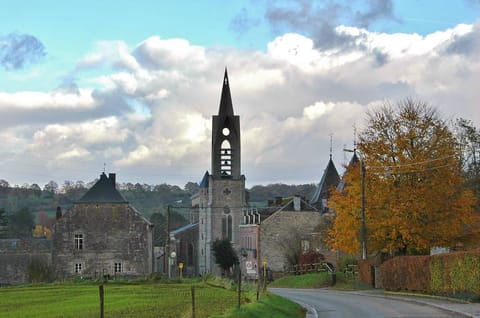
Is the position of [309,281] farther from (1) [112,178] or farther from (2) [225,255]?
(2) [225,255]

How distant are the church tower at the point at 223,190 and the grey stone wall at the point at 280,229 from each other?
14544mm

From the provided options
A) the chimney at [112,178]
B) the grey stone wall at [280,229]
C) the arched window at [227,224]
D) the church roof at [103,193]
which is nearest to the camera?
the church roof at [103,193]

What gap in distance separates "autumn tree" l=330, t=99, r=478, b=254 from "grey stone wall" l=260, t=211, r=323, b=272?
32185mm

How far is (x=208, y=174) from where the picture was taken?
98375 millimetres

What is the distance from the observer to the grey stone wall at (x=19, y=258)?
232ft

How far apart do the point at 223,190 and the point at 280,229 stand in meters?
18.3

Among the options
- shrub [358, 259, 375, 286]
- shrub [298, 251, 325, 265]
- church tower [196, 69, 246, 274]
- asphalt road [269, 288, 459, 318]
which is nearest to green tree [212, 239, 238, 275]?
church tower [196, 69, 246, 274]

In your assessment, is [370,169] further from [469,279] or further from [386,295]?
[469,279]

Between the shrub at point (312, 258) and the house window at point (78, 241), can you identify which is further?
the house window at point (78, 241)

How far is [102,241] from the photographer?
233ft

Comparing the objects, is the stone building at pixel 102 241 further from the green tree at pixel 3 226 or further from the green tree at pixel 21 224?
the green tree at pixel 21 224

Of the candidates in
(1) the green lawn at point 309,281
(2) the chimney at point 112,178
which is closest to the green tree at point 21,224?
(2) the chimney at point 112,178

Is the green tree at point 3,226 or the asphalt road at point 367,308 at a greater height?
the green tree at point 3,226

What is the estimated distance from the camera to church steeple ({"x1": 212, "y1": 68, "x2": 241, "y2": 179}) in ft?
316
